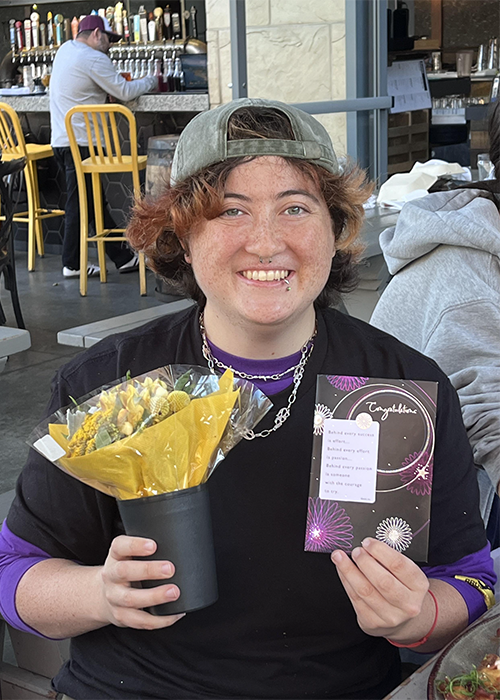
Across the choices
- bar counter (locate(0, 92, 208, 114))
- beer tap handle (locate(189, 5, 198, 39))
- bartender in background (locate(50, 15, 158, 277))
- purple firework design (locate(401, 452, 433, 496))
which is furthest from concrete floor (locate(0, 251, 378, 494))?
beer tap handle (locate(189, 5, 198, 39))

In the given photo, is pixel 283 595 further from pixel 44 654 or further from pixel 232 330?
pixel 44 654

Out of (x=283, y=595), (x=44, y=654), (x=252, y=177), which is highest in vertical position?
(x=252, y=177)

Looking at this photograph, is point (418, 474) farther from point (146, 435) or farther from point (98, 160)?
point (98, 160)

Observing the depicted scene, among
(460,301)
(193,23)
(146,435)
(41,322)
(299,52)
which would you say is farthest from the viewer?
(193,23)

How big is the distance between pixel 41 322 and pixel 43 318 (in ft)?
0.34

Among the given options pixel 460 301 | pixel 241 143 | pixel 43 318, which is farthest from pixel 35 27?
pixel 241 143

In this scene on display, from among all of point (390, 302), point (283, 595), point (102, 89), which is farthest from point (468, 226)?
point (102, 89)

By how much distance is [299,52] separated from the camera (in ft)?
15.5

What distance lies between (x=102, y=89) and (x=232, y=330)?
231 inches

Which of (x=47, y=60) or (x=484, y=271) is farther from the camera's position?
(x=47, y=60)

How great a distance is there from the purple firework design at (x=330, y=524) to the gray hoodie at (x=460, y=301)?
0.54 metres

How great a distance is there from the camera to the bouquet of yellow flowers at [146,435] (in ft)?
2.98

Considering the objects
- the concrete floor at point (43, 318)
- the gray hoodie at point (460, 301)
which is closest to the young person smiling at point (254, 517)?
the gray hoodie at point (460, 301)

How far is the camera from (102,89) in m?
6.63
